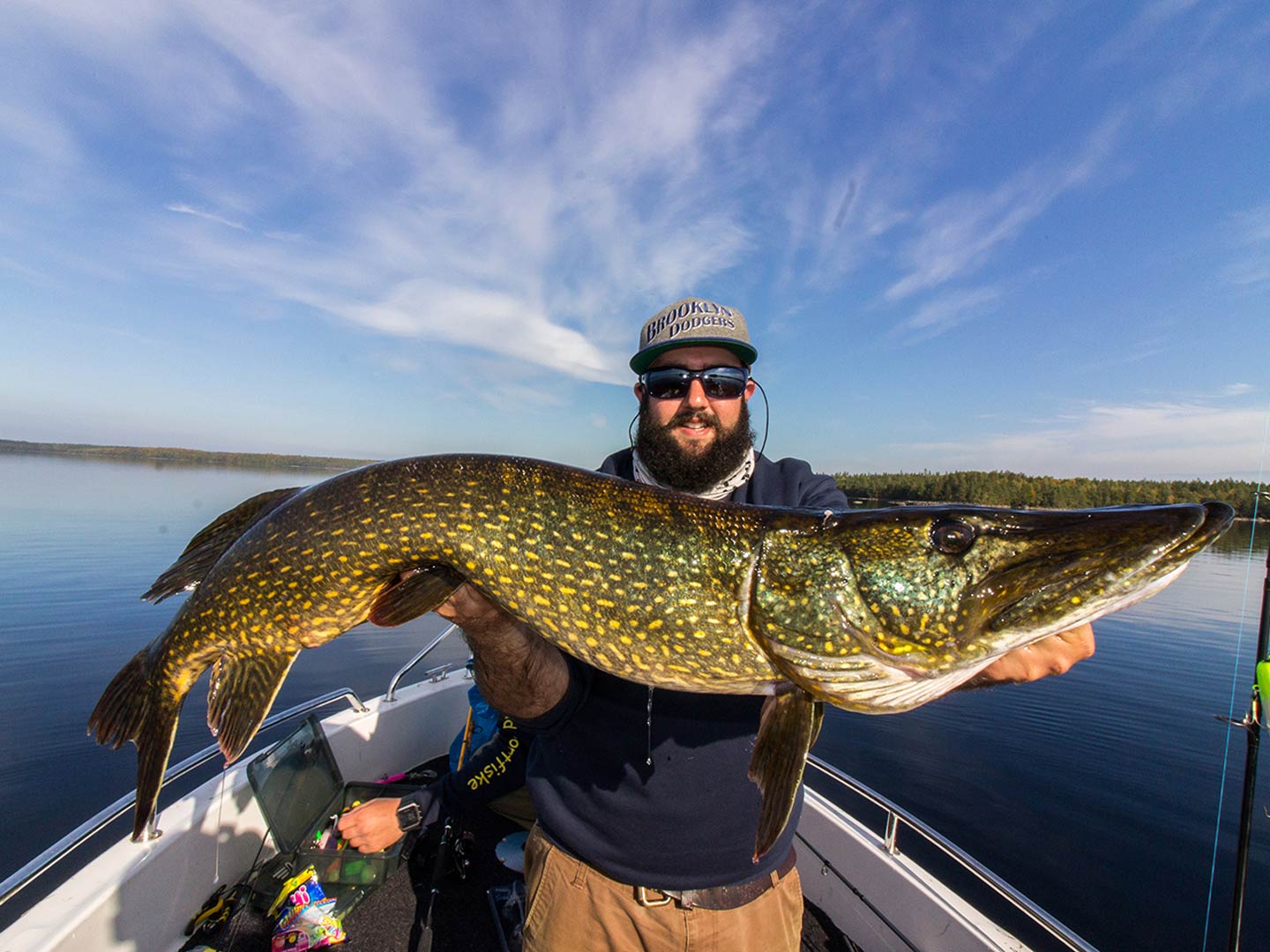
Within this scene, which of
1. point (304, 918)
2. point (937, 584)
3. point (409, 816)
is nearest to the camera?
point (937, 584)

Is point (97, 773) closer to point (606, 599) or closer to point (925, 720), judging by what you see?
point (606, 599)

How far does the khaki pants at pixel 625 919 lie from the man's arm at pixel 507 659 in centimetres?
50

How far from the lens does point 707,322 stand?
2.58 metres

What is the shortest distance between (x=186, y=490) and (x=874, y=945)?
56518 mm

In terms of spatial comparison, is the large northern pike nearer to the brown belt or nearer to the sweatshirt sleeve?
the brown belt

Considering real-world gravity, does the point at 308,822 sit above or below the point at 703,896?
below

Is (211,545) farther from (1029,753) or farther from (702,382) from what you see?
(1029,753)

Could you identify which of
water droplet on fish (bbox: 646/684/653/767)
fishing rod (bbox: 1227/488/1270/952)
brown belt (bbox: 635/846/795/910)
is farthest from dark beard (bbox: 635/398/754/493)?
fishing rod (bbox: 1227/488/1270/952)

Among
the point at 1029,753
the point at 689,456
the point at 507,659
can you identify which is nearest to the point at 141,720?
the point at 507,659

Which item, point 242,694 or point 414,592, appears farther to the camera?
point 242,694

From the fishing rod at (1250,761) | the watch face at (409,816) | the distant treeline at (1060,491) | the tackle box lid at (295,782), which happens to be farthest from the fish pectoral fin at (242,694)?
the distant treeline at (1060,491)

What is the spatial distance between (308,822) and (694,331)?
3363 mm

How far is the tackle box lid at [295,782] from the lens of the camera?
301cm

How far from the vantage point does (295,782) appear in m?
3.27
